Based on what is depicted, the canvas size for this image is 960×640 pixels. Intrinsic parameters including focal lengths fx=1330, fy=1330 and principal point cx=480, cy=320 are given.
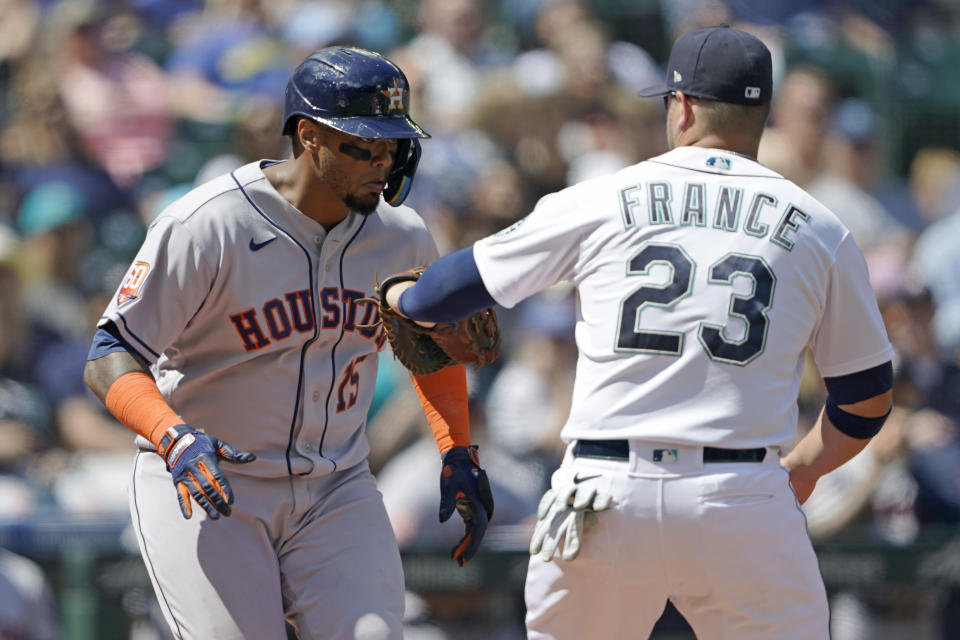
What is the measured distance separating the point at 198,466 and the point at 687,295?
114 cm

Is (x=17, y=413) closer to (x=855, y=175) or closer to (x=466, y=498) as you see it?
(x=466, y=498)

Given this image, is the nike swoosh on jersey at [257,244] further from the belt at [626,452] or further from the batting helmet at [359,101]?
the belt at [626,452]

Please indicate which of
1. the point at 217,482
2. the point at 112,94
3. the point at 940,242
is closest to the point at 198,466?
the point at 217,482

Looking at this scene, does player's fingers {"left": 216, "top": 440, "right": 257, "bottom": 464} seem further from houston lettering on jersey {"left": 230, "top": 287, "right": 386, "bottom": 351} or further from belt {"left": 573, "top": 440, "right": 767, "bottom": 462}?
belt {"left": 573, "top": 440, "right": 767, "bottom": 462}

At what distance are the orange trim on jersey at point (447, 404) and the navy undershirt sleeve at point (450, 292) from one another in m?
0.57

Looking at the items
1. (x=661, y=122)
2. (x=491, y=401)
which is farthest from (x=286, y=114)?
(x=661, y=122)

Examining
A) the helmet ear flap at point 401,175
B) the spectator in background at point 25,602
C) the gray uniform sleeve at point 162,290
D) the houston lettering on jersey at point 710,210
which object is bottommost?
the spectator in background at point 25,602

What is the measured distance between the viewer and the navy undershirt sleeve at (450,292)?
304 cm

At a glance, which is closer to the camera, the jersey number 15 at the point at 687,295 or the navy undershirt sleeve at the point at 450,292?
the jersey number 15 at the point at 687,295

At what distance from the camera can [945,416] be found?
6.36 meters

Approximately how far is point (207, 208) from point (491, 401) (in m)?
3.27

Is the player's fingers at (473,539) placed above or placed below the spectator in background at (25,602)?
above

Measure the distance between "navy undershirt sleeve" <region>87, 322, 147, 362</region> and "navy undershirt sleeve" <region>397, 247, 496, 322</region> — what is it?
69cm

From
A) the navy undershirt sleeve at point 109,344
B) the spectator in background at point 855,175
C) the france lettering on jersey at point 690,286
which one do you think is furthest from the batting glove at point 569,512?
the spectator in background at point 855,175
